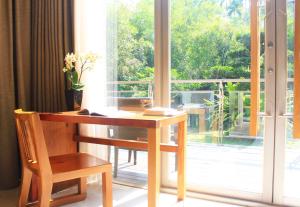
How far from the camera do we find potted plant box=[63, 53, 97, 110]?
2.56m

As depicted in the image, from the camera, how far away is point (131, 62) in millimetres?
2867

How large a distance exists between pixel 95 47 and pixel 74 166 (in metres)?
1.26

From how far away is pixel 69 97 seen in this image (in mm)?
2680

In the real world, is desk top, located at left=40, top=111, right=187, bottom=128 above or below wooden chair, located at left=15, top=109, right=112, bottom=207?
above

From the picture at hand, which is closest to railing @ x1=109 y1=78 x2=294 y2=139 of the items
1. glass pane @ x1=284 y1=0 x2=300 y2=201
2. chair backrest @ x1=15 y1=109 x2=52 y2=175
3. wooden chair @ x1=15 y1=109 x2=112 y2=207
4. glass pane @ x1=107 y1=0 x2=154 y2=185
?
glass pane @ x1=107 y1=0 x2=154 y2=185

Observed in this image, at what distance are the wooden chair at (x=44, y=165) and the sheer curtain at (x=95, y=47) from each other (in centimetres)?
59

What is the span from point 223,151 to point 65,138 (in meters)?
1.40

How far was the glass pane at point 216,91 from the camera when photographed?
7.95 feet

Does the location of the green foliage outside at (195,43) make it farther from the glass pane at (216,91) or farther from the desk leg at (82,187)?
the desk leg at (82,187)

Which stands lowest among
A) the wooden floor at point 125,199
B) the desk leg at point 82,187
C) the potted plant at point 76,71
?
the wooden floor at point 125,199

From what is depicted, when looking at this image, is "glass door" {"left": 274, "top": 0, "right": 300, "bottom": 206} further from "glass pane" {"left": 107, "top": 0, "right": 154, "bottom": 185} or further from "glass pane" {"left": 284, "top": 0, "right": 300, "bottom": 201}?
"glass pane" {"left": 107, "top": 0, "right": 154, "bottom": 185}

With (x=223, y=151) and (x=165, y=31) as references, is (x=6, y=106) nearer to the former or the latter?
(x=165, y=31)

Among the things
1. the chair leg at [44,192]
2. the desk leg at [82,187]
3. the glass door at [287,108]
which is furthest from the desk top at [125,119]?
the glass door at [287,108]

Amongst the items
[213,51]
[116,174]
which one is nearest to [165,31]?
[213,51]
